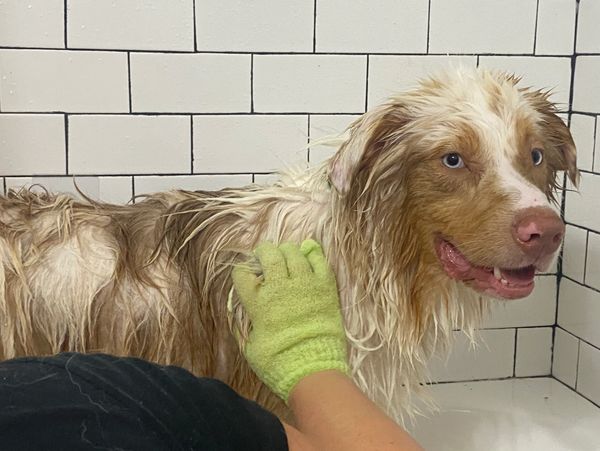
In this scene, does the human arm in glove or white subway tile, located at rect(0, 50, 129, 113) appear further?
white subway tile, located at rect(0, 50, 129, 113)

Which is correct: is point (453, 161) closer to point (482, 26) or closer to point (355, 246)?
point (355, 246)

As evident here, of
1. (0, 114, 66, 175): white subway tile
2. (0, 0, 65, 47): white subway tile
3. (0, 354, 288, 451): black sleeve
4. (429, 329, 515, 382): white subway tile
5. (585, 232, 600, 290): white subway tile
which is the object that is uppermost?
(0, 0, 65, 47): white subway tile

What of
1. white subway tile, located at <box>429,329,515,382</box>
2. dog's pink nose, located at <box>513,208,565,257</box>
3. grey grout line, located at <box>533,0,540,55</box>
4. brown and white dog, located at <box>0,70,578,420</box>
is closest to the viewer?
dog's pink nose, located at <box>513,208,565,257</box>

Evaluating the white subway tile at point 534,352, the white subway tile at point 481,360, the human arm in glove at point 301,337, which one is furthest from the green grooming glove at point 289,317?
the white subway tile at point 534,352

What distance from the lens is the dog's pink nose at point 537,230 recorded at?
0.91 metres

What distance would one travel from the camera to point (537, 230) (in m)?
0.90

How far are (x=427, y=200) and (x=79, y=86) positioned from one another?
2.34 feet

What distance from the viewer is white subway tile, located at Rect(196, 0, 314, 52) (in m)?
1.40

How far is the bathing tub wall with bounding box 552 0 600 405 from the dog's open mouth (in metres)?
0.62

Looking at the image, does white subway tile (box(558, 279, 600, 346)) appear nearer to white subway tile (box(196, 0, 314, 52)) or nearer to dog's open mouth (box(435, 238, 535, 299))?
dog's open mouth (box(435, 238, 535, 299))

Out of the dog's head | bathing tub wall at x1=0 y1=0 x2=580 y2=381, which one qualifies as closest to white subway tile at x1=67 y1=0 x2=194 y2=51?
bathing tub wall at x1=0 y1=0 x2=580 y2=381

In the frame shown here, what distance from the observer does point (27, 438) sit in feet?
1.67

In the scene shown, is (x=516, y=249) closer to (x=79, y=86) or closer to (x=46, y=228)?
(x=46, y=228)

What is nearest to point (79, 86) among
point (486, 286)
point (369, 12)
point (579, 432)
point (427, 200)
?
point (369, 12)
